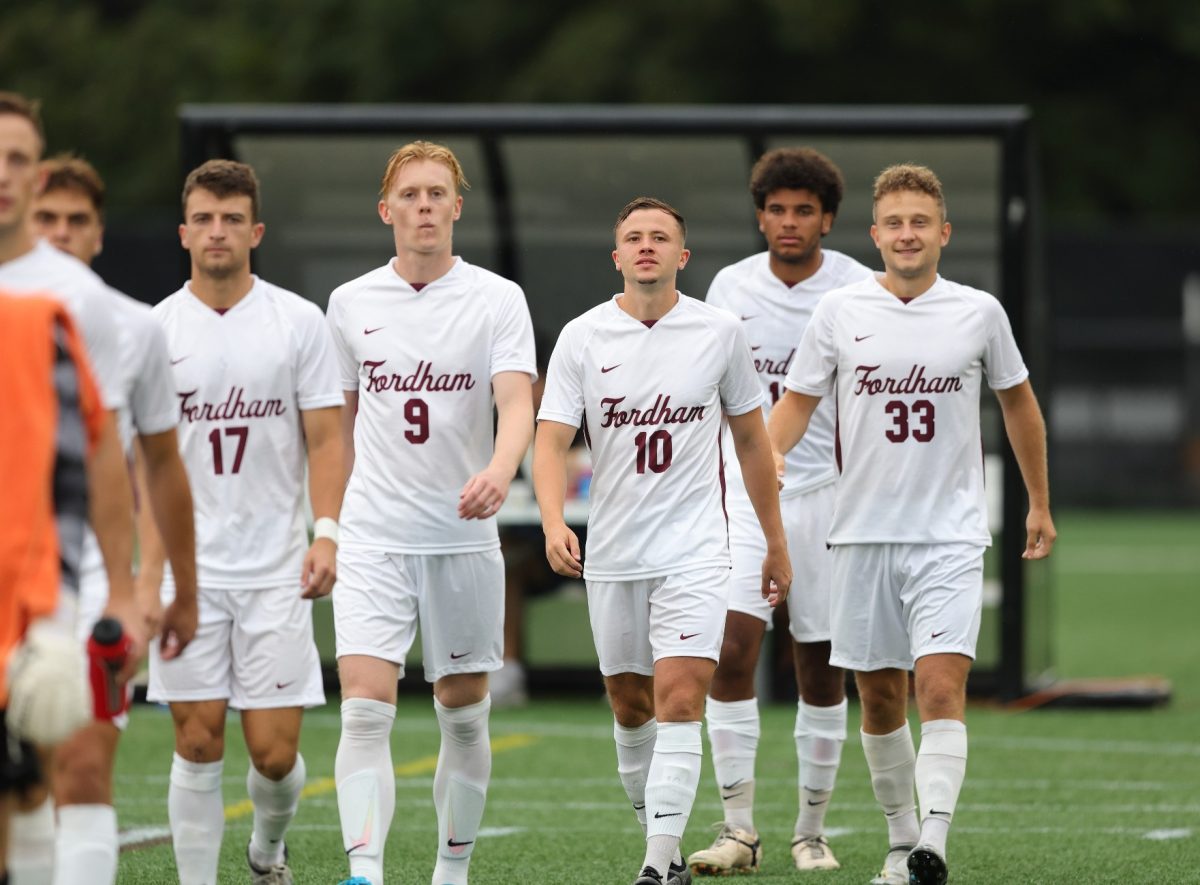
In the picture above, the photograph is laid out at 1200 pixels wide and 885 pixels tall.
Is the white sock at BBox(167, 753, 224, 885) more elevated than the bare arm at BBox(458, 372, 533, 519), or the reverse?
the bare arm at BBox(458, 372, 533, 519)

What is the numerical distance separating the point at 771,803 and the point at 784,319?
2.27m

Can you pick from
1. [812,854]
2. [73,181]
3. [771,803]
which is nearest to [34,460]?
[73,181]

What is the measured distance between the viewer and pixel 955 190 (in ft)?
40.7

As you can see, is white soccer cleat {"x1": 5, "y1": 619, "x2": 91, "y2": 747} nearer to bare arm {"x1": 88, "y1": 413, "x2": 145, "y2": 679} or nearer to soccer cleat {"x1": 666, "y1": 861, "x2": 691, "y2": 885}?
bare arm {"x1": 88, "y1": 413, "x2": 145, "y2": 679}

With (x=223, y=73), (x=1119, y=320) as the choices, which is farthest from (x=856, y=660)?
(x=223, y=73)

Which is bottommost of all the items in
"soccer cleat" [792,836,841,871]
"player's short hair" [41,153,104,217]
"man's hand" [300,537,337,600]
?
"soccer cleat" [792,836,841,871]

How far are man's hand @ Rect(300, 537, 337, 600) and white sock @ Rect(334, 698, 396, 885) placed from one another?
49 centimetres

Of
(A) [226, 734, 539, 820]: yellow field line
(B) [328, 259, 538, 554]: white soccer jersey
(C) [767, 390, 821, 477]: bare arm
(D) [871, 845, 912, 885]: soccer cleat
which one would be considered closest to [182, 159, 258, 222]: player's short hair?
(B) [328, 259, 538, 554]: white soccer jersey

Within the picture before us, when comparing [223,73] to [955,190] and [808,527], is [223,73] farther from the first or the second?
[808,527]

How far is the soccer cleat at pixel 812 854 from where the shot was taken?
25.0ft

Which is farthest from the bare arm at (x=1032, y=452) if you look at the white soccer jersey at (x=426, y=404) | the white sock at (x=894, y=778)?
the white soccer jersey at (x=426, y=404)

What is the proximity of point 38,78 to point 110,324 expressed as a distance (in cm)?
3266

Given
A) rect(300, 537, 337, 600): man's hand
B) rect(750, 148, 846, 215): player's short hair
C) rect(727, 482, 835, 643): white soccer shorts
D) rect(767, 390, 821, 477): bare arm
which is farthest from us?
rect(750, 148, 846, 215): player's short hair

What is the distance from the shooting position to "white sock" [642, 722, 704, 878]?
21.4 feet
